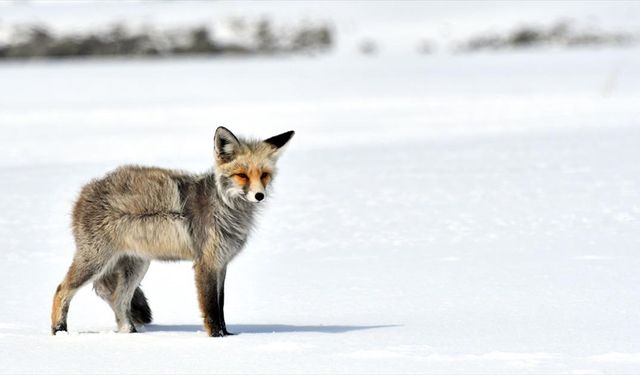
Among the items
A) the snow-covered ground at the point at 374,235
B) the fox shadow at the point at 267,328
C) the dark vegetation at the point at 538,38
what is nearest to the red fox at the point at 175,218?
the fox shadow at the point at 267,328

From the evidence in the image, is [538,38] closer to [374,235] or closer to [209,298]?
[374,235]

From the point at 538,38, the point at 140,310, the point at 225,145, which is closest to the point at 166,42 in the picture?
the point at 538,38

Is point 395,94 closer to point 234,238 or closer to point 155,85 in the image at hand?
point 155,85

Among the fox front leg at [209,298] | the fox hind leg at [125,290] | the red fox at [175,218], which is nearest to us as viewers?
the fox front leg at [209,298]

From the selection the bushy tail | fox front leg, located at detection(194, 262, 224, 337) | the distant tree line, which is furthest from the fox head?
the distant tree line

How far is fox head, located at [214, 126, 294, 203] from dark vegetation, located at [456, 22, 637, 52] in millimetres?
30781

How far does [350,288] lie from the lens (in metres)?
7.02

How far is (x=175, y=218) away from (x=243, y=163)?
465 millimetres

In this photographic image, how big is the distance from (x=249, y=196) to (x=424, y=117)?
13.4 m

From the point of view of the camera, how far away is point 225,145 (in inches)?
225

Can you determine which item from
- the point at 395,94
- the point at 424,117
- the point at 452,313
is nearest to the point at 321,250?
the point at 452,313

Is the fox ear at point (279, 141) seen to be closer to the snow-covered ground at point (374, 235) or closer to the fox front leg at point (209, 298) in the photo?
the fox front leg at point (209, 298)

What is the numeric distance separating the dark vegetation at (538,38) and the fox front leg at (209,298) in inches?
1219

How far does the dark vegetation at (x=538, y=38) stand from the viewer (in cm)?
3603
